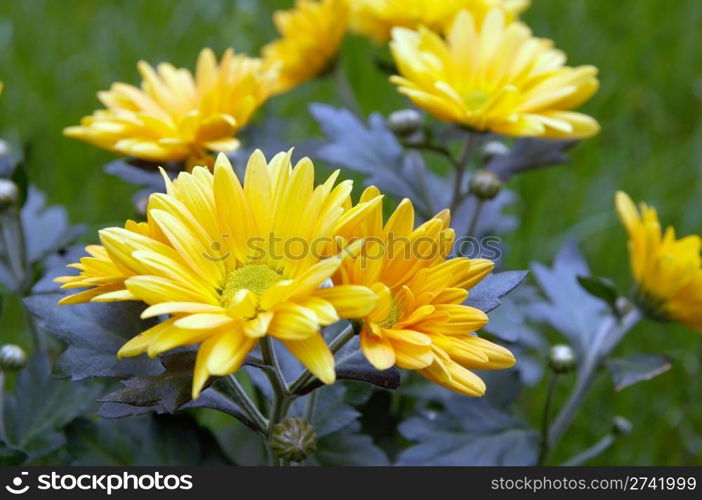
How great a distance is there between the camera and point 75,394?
167cm

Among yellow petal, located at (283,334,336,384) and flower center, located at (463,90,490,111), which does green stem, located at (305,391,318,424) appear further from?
flower center, located at (463,90,490,111)

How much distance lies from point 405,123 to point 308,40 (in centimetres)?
43

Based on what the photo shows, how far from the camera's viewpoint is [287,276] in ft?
4.06

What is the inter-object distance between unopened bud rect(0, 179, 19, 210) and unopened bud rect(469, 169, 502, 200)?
928mm

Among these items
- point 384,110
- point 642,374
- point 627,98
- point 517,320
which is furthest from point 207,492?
point 627,98

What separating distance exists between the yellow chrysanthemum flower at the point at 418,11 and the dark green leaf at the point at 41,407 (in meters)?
1.11

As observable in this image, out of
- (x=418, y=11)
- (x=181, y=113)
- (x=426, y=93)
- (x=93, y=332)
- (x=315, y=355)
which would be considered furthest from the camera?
(x=418, y=11)

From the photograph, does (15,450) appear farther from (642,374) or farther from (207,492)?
(642,374)

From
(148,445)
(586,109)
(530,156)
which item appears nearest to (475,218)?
(530,156)

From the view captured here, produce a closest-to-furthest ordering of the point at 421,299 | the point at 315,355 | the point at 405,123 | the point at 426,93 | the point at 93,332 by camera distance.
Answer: the point at 315,355 → the point at 421,299 → the point at 93,332 → the point at 426,93 → the point at 405,123

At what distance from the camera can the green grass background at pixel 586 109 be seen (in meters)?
2.65

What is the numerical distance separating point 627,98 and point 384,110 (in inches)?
39.5

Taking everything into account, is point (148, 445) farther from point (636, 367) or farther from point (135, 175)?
point (636, 367)

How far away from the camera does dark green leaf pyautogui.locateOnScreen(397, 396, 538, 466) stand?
1.72 metres
